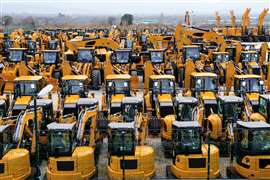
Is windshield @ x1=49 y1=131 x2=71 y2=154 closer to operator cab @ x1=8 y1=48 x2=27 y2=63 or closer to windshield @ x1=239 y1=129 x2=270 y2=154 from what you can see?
windshield @ x1=239 y1=129 x2=270 y2=154

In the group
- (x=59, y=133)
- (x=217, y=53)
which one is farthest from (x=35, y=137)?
(x=217, y=53)

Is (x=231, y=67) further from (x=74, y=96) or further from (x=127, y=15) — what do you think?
(x=127, y=15)

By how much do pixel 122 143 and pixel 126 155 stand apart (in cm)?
35

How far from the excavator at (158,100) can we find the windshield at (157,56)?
7.33m

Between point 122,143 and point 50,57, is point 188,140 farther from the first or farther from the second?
point 50,57

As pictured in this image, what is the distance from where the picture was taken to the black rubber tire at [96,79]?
2589 centimetres

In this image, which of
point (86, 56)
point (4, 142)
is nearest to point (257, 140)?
point (4, 142)

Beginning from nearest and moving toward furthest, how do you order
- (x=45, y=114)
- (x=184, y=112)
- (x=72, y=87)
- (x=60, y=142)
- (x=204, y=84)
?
(x=60, y=142), (x=45, y=114), (x=184, y=112), (x=72, y=87), (x=204, y=84)

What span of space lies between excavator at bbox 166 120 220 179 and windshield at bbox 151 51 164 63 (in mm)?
13000

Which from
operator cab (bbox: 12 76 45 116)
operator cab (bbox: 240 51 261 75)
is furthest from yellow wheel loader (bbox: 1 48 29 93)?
→ operator cab (bbox: 240 51 261 75)

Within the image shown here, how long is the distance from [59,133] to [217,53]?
16.8 metres

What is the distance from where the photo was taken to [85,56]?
26469mm

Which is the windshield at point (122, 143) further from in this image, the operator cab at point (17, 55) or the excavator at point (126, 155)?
the operator cab at point (17, 55)

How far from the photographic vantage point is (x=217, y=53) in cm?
2730
